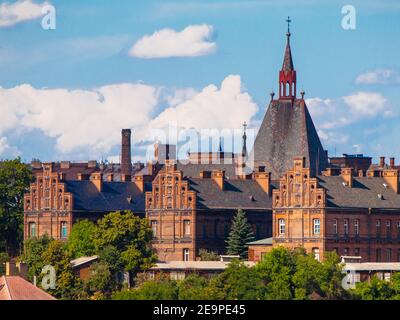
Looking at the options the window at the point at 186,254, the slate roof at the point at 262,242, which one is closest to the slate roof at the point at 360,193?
the slate roof at the point at 262,242

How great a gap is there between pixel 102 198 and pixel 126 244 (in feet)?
76.0

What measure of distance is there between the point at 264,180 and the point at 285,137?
Result: 8.42 meters

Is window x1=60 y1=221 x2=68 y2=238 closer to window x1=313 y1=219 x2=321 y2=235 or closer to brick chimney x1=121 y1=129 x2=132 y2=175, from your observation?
window x1=313 y1=219 x2=321 y2=235

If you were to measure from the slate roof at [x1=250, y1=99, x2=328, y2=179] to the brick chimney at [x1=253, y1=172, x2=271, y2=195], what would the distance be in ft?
15.4

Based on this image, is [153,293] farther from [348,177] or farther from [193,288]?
[348,177]

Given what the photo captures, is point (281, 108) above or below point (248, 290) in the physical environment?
above

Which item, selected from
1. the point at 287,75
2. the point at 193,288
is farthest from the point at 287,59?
the point at 193,288

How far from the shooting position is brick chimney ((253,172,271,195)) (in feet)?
475

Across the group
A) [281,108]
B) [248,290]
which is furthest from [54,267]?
[281,108]

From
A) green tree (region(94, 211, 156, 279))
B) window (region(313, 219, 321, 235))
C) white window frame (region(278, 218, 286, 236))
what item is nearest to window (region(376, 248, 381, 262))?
window (region(313, 219, 321, 235))

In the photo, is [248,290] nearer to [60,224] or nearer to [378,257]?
[378,257]

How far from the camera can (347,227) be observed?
134 meters
